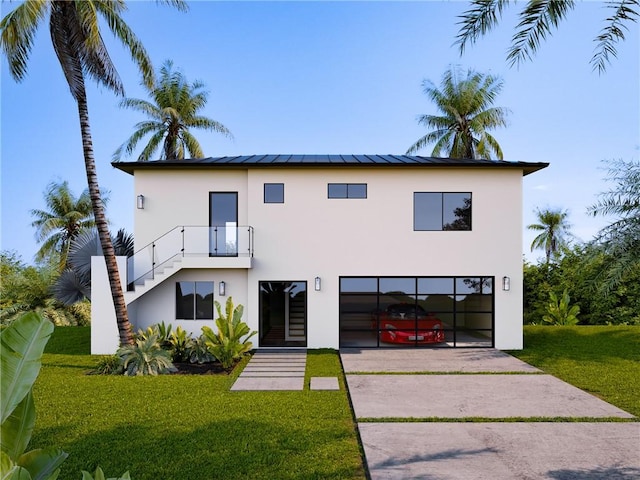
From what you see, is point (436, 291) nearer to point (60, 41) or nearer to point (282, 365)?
point (282, 365)

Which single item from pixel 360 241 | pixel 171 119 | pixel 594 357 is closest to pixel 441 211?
pixel 360 241

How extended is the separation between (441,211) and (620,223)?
4947 millimetres

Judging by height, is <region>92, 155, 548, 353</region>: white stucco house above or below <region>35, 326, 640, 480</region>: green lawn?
above

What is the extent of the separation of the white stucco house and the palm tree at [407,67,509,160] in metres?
11.3

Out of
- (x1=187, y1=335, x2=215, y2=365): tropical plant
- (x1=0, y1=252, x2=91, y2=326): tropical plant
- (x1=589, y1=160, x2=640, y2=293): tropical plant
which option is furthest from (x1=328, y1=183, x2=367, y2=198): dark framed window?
(x1=0, y1=252, x2=91, y2=326): tropical plant

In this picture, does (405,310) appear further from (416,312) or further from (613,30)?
(613,30)

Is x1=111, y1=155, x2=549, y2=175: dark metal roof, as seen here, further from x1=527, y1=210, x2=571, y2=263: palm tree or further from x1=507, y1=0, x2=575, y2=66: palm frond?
x1=527, y1=210, x2=571, y2=263: palm tree

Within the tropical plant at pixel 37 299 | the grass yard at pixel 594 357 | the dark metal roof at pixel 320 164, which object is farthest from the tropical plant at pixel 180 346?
the tropical plant at pixel 37 299

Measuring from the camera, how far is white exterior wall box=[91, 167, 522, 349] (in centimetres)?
1399

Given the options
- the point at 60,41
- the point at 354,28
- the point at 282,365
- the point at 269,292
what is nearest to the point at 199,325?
the point at 269,292

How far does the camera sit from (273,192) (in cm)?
1415

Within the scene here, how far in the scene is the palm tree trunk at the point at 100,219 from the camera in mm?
11516

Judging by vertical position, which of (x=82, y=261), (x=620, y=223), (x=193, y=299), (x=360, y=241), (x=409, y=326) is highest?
(x=620, y=223)

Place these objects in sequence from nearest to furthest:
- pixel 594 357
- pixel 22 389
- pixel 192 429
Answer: pixel 22 389, pixel 192 429, pixel 594 357
